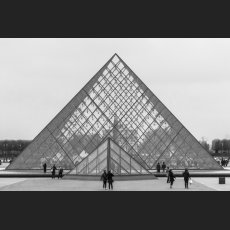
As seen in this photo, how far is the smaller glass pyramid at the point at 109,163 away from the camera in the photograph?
28.2 metres

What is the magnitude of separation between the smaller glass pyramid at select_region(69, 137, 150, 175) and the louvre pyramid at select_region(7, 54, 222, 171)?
Answer: 764 centimetres

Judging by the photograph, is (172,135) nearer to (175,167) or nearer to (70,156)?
(175,167)

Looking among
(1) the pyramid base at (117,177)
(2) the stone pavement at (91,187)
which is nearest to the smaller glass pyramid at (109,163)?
(1) the pyramid base at (117,177)

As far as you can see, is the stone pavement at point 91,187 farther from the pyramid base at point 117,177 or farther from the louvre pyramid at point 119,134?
the louvre pyramid at point 119,134

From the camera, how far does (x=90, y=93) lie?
4034 cm

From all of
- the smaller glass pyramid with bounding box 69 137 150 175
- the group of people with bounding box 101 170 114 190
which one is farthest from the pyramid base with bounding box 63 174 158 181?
the group of people with bounding box 101 170 114 190

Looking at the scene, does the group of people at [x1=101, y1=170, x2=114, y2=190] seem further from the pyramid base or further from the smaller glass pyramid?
the smaller glass pyramid

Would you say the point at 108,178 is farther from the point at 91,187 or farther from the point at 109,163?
the point at 109,163

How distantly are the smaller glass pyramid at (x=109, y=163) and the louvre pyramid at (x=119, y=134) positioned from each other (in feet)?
25.0

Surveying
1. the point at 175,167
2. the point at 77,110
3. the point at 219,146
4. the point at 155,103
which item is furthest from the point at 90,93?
the point at 219,146

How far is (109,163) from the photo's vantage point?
28.1 m

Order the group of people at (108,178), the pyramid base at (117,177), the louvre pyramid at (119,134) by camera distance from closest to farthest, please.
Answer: the group of people at (108,178)
the pyramid base at (117,177)
the louvre pyramid at (119,134)

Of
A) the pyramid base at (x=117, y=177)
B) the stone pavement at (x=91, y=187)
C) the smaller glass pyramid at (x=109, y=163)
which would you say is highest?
the smaller glass pyramid at (x=109, y=163)

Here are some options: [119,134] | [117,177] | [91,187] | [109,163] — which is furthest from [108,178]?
[119,134]
